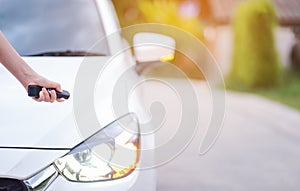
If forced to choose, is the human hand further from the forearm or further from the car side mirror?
the car side mirror

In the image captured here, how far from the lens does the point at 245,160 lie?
18.6 ft

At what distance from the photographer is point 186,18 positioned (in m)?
16.8

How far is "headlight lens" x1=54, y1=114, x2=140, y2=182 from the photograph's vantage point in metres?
2.13

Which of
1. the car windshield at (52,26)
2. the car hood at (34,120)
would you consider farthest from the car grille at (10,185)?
the car windshield at (52,26)

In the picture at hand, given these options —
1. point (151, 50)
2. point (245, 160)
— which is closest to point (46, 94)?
point (151, 50)

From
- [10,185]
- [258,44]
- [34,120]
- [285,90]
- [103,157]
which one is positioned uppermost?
[34,120]

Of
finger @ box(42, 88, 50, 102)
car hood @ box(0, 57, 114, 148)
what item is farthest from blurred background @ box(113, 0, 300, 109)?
finger @ box(42, 88, 50, 102)

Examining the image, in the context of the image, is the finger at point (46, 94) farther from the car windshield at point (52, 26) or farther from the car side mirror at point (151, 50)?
the car side mirror at point (151, 50)

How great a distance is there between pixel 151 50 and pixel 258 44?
10.6 metres

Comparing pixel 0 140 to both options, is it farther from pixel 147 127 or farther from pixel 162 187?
pixel 162 187

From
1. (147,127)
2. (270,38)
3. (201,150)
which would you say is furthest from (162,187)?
(270,38)

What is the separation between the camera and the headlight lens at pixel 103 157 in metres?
2.13

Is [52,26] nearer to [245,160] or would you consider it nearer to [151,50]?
[151,50]

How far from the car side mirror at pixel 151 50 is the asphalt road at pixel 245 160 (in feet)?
4.69
